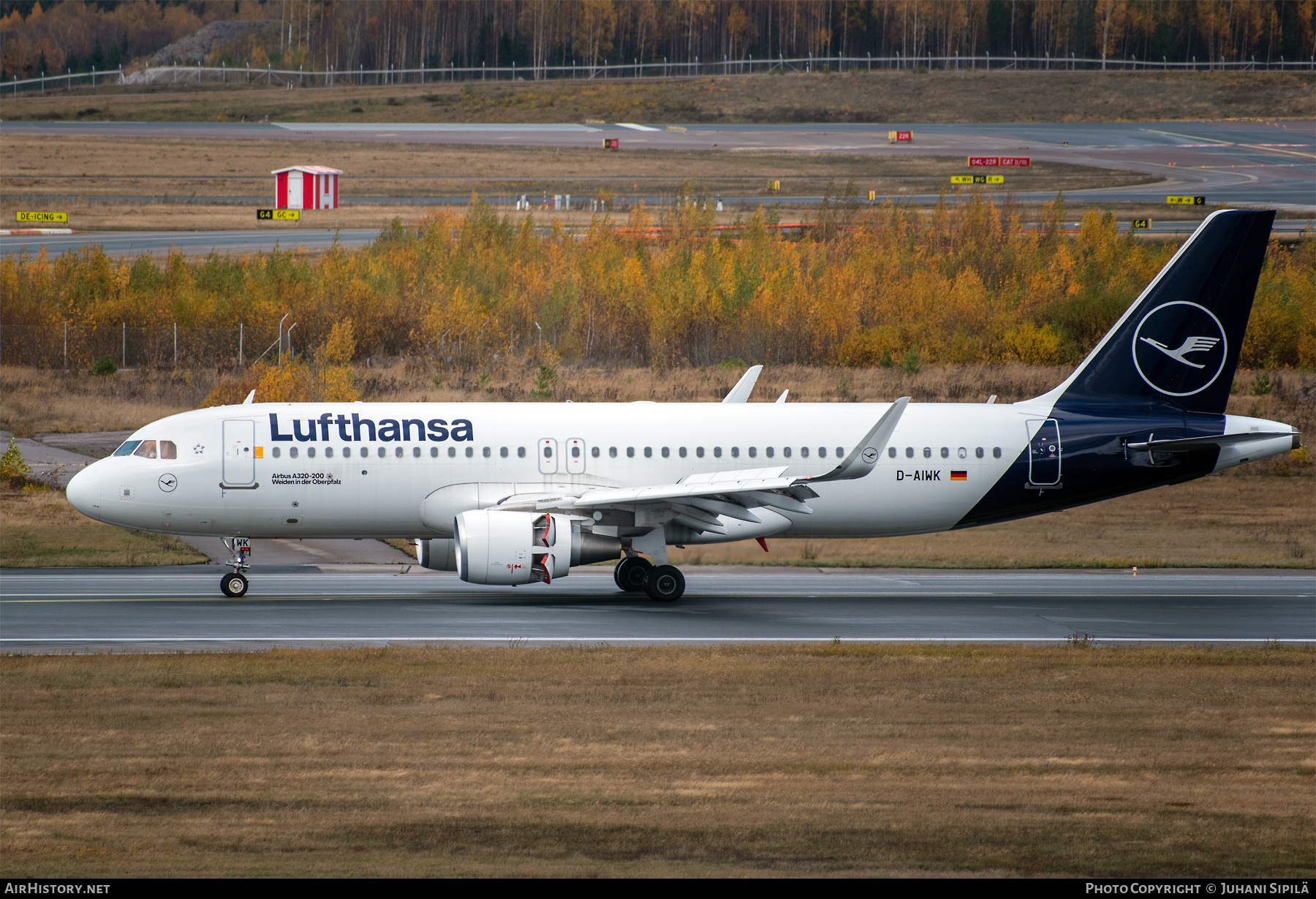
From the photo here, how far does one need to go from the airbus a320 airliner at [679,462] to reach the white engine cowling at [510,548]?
35 mm

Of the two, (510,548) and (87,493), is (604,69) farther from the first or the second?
(510,548)

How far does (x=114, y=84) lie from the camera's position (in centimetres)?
17812

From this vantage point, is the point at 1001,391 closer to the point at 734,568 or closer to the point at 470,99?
the point at 734,568

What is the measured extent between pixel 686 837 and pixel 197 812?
5068 millimetres

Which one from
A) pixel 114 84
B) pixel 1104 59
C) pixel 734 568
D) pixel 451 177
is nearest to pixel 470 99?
pixel 451 177

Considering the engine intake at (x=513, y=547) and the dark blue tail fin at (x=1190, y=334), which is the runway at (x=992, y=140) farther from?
the engine intake at (x=513, y=547)

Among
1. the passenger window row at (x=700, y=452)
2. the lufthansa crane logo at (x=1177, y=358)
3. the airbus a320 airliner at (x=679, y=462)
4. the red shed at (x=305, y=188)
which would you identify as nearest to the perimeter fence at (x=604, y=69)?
the red shed at (x=305, y=188)

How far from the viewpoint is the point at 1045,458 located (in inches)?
1228

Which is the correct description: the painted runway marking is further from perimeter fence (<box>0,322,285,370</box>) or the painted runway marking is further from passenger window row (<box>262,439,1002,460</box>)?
perimeter fence (<box>0,322,285,370</box>)

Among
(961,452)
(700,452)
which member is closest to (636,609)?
(700,452)

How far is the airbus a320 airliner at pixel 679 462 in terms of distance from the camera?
29203 millimetres

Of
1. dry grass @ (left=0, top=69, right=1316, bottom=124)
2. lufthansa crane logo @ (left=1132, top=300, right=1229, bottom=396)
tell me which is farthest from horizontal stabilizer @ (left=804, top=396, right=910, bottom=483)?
dry grass @ (left=0, top=69, right=1316, bottom=124)

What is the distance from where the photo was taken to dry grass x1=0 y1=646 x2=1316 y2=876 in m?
13.1

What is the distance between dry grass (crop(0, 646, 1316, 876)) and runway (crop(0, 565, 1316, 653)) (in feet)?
6.47
